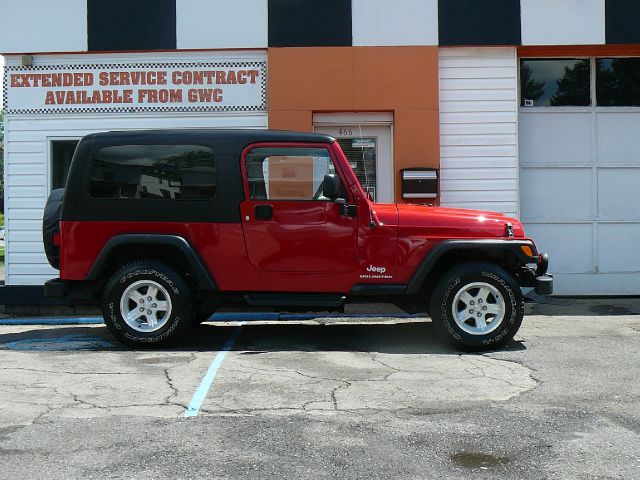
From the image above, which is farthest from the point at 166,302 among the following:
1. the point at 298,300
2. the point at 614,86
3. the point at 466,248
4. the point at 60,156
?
the point at 614,86

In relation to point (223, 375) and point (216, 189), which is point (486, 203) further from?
point (223, 375)

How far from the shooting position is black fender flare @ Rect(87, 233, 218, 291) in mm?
6926

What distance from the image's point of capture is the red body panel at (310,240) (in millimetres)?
6926

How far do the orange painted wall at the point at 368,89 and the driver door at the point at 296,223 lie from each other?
11.5 feet

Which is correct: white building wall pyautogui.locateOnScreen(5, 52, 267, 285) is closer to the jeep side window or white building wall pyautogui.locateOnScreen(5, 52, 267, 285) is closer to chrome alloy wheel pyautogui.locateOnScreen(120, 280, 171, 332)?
the jeep side window

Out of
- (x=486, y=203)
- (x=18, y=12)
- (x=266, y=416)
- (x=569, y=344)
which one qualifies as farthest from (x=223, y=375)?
(x=18, y=12)

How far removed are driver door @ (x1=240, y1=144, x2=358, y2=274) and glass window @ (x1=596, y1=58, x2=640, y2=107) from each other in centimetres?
584

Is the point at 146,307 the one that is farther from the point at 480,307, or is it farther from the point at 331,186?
the point at 480,307

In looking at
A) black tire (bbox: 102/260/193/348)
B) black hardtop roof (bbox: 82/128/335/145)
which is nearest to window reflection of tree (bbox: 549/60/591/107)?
black hardtop roof (bbox: 82/128/335/145)

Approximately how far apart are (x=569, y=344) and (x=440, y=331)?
4.35 feet

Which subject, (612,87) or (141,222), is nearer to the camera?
(141,222)

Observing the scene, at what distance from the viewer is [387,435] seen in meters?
4.23

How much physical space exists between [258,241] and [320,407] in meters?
2.44

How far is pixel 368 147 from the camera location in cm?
1069
